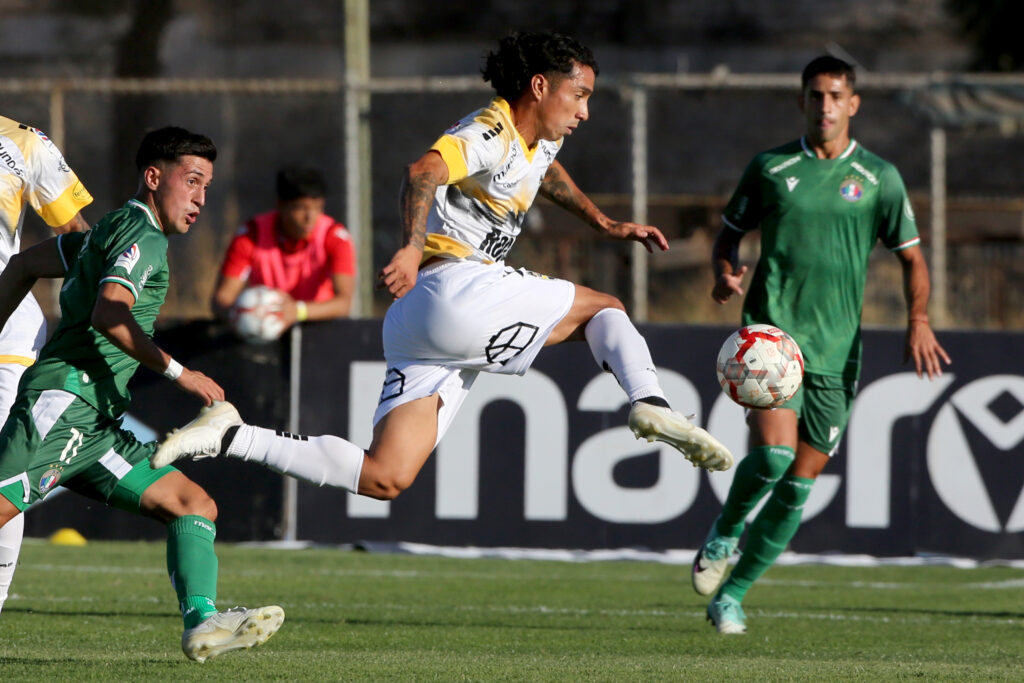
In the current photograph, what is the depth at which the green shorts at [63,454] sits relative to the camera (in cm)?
525

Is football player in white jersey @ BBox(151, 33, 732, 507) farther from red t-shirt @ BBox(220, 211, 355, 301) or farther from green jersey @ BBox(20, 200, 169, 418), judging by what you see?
red t-shirt @ BBox(220, 211, 355, 301)

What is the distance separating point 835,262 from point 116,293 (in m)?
3.70

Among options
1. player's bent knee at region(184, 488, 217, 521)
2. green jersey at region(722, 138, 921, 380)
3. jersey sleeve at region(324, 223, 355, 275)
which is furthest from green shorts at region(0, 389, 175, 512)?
jersey sleeve at region(324, 223, 355, 275)

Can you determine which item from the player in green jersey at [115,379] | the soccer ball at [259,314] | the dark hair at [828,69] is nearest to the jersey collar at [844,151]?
the dark hair at [828,69]

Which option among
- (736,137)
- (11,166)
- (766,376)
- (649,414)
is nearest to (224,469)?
(11,166)

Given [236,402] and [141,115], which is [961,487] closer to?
[236,402]

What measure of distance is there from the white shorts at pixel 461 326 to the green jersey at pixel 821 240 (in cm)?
201

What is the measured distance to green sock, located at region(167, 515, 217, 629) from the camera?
17.2 ft

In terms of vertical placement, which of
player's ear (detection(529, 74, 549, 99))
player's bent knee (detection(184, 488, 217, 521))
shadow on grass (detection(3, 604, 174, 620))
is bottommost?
shadow on grass (detection(3, 604, 174, 620))

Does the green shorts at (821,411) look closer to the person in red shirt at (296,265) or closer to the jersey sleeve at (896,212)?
the jersey sleeve at (896,212)

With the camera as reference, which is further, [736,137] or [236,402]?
[736,137]

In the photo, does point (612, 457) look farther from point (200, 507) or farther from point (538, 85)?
point (200, 507)

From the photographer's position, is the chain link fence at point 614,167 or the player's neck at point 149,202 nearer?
the player's neck at point 149,202

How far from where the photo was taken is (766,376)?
657cm
